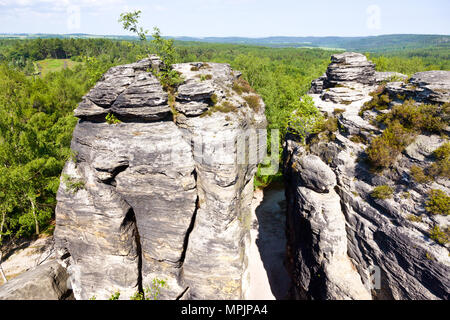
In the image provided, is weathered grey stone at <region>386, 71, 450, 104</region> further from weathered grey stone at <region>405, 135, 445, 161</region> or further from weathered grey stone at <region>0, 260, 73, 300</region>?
weathered grey stone at <region>0, 260, 73, 300</region>

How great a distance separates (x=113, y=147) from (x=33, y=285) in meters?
12.3

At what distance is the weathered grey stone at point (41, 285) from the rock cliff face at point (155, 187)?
2613mm

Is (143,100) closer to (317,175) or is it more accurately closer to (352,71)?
(317,175)

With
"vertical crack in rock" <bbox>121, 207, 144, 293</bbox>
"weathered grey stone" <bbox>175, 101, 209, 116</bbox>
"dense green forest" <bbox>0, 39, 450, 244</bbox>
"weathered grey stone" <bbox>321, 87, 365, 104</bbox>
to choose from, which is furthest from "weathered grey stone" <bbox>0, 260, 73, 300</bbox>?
"weathered grey stone" <bbox>321, 87, 365, 104</bbox>

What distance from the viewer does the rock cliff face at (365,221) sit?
1170cm

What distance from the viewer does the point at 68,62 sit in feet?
358

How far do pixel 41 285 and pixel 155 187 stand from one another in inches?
476

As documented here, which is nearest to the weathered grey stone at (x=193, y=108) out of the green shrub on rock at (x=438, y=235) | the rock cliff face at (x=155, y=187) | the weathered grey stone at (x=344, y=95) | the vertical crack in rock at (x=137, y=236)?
the rock cliff face at (x=155, y=187)

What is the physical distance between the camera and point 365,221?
1443 centimetres

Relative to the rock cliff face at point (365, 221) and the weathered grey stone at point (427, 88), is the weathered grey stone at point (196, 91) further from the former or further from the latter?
the weathered grey stone at point (427, 88)

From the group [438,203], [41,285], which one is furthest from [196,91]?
[41,285]

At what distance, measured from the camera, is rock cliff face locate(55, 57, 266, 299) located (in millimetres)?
14609

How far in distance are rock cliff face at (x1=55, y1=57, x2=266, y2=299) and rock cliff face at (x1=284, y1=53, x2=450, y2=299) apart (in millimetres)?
5440
